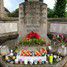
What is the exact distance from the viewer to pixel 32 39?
11062mm

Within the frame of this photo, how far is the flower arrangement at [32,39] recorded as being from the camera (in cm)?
1081

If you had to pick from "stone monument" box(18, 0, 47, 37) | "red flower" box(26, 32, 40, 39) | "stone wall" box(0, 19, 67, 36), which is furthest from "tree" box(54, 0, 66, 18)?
"red flower" box(26, 32, 40, 39)

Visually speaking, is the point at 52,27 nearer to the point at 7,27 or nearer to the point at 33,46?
the point at 7,27

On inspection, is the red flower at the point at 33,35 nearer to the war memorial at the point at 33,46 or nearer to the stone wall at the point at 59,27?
the war memorial at the point at 33,46

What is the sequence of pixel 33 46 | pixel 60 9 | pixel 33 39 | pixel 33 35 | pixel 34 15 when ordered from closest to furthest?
pixel 33 46, pixel 33 39, pixel 33 35, pixel 34 15, pixel 60 9

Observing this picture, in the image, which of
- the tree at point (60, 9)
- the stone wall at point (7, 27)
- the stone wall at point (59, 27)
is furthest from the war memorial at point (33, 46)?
the tree at point (60, 9)

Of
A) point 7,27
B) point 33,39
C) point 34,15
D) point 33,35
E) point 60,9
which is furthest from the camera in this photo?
point 60,9

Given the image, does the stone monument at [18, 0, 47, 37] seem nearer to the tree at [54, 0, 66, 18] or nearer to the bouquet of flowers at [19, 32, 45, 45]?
the bouquet of flowers at [19, 32, 45, 45]

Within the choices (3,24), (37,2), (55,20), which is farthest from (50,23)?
(37,2)

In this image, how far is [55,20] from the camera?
1736cm

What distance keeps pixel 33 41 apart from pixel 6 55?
5.91 ft

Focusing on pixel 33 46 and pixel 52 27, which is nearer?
pixel 33 46

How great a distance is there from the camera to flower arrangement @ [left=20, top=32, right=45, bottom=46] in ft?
35.5

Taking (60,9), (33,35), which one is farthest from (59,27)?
(60,9)
